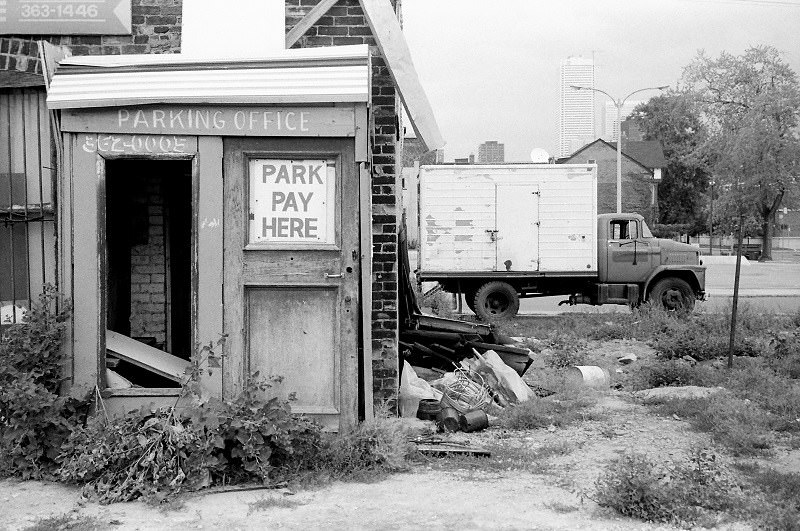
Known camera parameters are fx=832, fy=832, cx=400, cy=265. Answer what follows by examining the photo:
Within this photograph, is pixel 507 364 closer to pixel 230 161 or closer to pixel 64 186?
pixel 230 161

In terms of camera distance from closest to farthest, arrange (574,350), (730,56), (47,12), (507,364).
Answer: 1. (47,12)
2. (507,364)
3. (574,350)
4. (730,56)

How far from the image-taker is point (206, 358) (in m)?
5.81

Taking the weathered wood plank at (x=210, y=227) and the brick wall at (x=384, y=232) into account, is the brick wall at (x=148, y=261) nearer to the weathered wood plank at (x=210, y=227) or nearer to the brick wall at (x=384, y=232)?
the weathered wood plank at (x=210, y=227)

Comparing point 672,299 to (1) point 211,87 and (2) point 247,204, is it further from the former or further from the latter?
(1) point 211,87

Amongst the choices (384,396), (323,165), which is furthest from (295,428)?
(323,165)

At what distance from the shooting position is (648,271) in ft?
55.0

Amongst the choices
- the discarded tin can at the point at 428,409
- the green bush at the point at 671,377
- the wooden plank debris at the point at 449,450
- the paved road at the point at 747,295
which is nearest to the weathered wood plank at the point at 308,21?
the discarded tin can at the point at 428,409

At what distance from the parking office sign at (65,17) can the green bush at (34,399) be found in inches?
86.0

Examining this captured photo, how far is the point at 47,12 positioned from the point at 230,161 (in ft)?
6.71

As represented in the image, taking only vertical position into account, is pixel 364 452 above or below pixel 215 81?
below

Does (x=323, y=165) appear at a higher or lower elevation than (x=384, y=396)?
higher

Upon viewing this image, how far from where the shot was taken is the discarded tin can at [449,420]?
22.7ft

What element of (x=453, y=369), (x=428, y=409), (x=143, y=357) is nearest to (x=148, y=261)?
(x=143, y=357)

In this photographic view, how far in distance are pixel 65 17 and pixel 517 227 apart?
11298 mm
